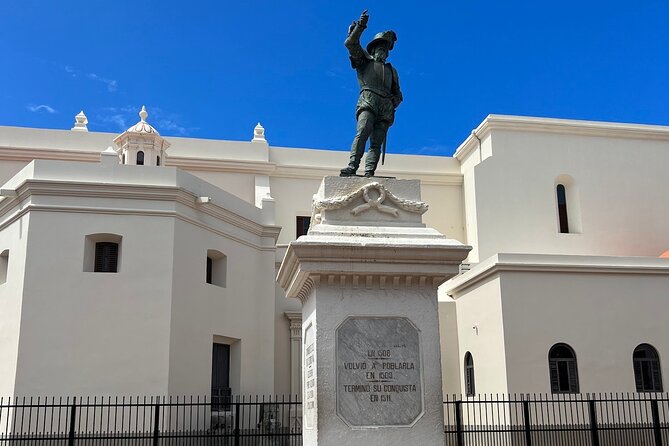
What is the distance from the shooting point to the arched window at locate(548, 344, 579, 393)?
20438 mm

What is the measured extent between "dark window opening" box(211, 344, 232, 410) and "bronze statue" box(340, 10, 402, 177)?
14.0 metres

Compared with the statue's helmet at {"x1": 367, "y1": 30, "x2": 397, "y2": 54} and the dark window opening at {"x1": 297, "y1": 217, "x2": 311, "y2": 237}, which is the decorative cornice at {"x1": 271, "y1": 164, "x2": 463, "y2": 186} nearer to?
the dark window opening at {"x1": 297, "y1": 217, "x2": 311, "y2": 237}

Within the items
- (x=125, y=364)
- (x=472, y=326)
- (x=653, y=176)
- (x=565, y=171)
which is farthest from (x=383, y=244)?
(x=653, y=176)

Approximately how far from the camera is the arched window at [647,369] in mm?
20869

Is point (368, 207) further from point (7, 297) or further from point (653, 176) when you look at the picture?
point (653, 176)

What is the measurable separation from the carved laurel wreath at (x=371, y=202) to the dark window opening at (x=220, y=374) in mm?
14143

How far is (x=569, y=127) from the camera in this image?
91.7 ft

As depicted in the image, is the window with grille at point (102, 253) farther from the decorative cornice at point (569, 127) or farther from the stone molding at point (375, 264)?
the decorative cornice at point (569, 127)

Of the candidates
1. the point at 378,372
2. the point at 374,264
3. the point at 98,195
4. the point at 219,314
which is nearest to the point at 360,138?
the point at 374,264

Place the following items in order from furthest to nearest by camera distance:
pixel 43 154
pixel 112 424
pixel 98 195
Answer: pixel 43 154
pixel 98 195
pixel 112 424

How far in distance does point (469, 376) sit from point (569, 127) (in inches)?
418

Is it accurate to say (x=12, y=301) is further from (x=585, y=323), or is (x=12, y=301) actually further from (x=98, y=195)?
(x=585, y=323)

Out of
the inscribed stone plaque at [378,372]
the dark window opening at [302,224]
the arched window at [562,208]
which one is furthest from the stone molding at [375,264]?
the arched window at [562,208]

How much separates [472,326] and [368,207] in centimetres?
1452
